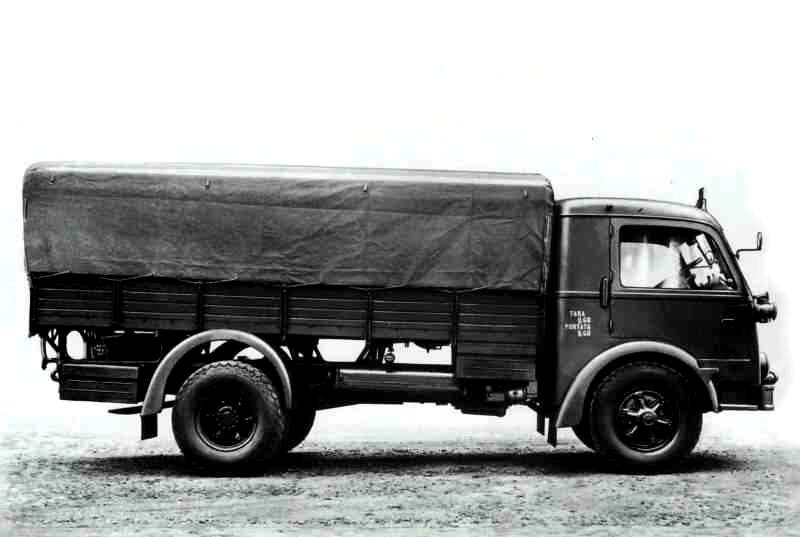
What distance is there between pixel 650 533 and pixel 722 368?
3.14 metres

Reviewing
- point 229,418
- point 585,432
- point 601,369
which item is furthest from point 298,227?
point 585,432

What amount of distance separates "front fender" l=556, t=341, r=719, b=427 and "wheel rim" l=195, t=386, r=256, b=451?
300 cm

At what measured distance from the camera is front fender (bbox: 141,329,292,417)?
11.4 metres

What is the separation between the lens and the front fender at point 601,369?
37.8ft

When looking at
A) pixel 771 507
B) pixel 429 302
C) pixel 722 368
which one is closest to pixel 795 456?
pixel 722 368

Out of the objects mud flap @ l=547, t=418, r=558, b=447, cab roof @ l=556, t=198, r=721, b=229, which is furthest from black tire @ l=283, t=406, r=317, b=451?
cab roof @ l=556, t=198, r=721, b=229

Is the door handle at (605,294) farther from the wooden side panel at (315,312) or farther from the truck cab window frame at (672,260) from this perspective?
the wooden side panel at (315,312)

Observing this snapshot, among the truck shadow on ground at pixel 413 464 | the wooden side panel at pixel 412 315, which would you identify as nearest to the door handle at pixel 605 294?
the wooden side panel at pixel 412 315

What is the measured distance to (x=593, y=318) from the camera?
38.2 ft

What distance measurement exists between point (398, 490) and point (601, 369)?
235 cm

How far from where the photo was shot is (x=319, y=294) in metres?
11.5

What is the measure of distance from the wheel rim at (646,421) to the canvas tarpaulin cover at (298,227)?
1.49 meters

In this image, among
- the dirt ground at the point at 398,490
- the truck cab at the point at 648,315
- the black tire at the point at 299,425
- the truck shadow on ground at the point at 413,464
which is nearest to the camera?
the dirt ground at the point at 398,490

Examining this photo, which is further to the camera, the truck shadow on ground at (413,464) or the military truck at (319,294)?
the truck shadow on ground at (413,464)
